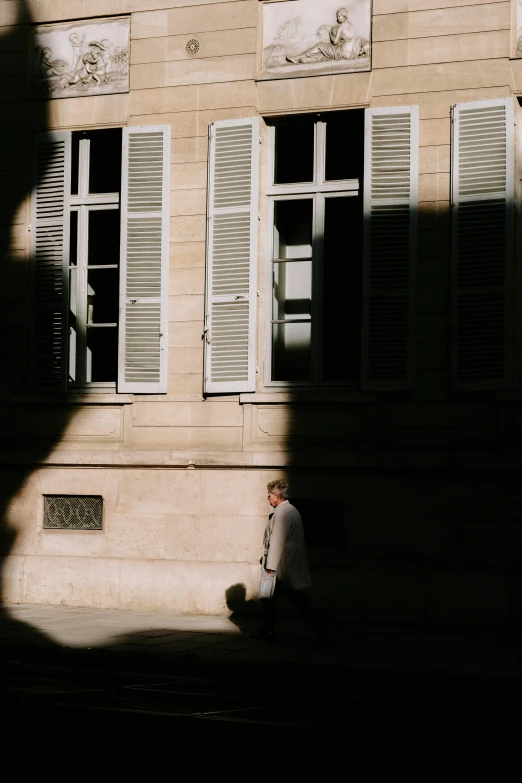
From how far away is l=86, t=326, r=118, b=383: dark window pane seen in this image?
44.9 ft

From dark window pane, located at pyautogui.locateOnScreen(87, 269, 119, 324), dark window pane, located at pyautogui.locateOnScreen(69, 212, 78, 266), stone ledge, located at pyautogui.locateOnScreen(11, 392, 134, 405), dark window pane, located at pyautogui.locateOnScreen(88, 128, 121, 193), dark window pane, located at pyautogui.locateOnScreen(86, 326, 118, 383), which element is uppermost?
dark window pane, located at pyautogui.locateOnScreen(88, 128, 121, 193)

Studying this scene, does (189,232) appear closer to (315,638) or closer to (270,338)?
(270,338)

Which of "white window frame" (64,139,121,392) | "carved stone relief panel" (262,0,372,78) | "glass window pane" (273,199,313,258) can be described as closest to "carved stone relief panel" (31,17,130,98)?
"white window frame" (64,139,121,392)

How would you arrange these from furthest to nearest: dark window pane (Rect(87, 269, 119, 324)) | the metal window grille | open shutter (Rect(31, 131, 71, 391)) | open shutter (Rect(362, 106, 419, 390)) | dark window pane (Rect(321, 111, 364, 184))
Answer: dark window pane (Rect(87, 269, 119, 324)) → open shutter (Rect(31, 131, 71, 391)) → the metal window grille → dark window pane (Rect(321, 111, 364, 184)) → open shutter (Rect(362, 106, 419, 390))

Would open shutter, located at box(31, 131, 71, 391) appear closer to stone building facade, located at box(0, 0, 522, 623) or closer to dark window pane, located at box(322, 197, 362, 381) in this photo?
stone building facade, located at box(0, 0, 522, 623)

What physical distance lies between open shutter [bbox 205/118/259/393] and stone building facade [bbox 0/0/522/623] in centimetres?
3

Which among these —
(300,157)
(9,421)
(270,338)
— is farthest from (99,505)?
(300,157)

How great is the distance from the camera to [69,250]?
13.7 m

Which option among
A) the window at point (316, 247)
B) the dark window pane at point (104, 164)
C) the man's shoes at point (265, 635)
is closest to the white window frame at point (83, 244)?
the dark window pane at point (104, 164)

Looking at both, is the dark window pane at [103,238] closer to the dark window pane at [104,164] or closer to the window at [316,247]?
the dark window pane at [104,164]

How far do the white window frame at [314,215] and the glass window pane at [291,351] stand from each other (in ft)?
0.37

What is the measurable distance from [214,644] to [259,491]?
2.45 m

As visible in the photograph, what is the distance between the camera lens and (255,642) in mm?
10742

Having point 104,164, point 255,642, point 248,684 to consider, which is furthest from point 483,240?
point 248,684
